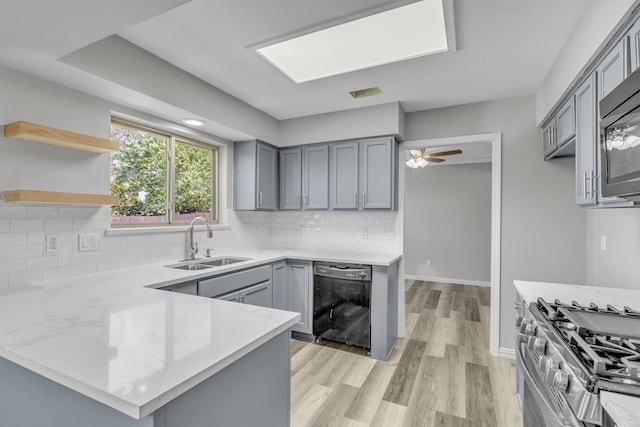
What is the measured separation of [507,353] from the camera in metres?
2.94

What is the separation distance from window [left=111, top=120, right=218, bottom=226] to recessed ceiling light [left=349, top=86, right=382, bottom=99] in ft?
5.48

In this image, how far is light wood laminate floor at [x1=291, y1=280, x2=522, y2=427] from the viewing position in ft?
6.70

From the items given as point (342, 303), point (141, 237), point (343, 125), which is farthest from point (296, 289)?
point (343, 125)

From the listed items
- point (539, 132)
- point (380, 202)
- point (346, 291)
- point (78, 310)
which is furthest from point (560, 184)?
point (78, 310)

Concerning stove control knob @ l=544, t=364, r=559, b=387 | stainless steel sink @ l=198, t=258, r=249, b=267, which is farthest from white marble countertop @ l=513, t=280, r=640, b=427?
stainless steel sink @ l=198, t=258, r=249, b=267

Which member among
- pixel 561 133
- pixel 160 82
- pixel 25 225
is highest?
pixel 160 82

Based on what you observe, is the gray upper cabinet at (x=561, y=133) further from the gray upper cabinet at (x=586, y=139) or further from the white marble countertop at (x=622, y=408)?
the white marble countertop at (x=622, y=408)

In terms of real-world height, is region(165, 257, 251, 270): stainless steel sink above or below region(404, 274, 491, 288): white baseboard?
above

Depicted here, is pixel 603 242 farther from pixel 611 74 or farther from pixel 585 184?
pixel 611 74

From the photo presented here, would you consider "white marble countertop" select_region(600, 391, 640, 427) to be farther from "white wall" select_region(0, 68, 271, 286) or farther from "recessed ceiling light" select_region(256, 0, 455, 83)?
"white wall" select_region(0, 68, 271, 286)

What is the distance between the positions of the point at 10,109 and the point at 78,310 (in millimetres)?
1346

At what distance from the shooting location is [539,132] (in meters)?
2.87

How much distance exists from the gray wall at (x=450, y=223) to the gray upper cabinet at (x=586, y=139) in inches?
145

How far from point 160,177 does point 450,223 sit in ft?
16.9
